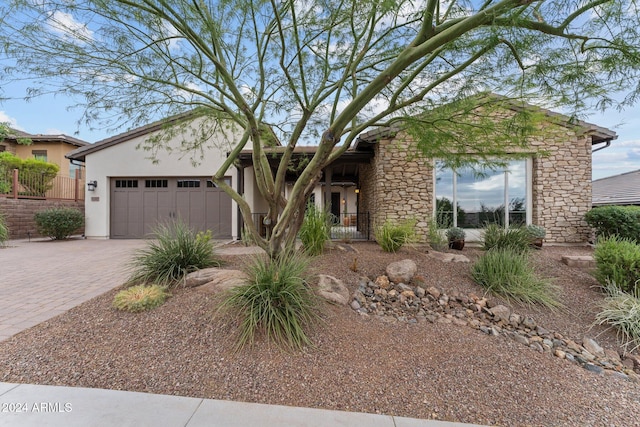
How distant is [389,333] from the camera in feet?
10.4

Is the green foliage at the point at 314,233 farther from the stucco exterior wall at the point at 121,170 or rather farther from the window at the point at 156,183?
the window at the point at 156,183

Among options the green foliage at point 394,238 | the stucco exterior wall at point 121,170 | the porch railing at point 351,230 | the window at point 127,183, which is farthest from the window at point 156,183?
the green foliage at point 394,238

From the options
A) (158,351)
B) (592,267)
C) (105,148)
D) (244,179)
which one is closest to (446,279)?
(592,267)

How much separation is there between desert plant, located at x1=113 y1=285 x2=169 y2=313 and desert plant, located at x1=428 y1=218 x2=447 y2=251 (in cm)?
597

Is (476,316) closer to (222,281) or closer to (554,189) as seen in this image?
(222,281)

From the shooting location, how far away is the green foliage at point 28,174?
11.4 metres

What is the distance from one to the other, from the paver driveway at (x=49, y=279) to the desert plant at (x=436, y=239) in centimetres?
669

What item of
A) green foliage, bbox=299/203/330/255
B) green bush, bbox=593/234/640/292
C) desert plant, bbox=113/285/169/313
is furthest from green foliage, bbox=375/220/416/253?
desert plant, bbox=113/285/169/313

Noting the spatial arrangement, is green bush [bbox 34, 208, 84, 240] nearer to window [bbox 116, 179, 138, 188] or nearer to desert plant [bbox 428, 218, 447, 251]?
window [bbox 116, 179, 138, 188]

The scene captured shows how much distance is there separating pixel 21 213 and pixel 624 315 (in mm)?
17329

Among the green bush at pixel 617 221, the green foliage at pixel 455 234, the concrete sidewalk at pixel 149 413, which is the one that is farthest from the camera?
the green foliage at pixel 455 234

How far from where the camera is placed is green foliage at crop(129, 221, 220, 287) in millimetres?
4266

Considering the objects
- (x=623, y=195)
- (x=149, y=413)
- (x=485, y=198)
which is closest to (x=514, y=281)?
(x=485, y=198)

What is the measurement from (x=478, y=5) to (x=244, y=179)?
9.04 metres
